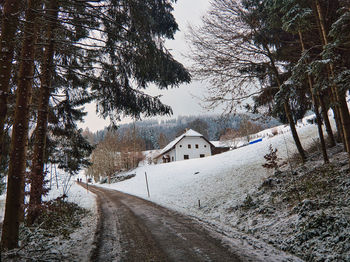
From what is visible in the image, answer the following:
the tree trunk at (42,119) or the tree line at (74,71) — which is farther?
the tree trunk at (42,119)

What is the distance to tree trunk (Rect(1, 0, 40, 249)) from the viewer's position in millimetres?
4055

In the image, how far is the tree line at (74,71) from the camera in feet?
14.3

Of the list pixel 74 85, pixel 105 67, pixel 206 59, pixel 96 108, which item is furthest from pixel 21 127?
pixel 206 59

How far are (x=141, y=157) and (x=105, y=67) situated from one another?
37.1 metres

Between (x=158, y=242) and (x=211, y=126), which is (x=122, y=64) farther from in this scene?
(x=211, y=126)

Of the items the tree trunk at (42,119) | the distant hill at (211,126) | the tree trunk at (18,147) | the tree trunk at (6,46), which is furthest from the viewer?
the distant hill at (211,126)

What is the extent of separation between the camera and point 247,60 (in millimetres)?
9617

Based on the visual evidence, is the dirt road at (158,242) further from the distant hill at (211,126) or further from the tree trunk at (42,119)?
the distant hill at (211,126)

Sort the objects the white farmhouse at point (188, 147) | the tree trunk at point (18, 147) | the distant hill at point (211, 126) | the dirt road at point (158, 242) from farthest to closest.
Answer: the white farmhouse at point (188, 147) → the distant hill at point (211, 126) → the dirt road at point (158, 242) → the tree trunk at point (18, 147)

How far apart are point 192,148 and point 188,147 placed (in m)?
0.96

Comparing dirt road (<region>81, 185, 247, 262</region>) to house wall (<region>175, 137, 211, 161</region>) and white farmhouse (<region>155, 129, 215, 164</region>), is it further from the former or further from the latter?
house wall (<region>175, 137, 211, 161</region>)

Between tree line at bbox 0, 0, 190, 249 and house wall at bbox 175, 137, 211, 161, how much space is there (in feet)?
107

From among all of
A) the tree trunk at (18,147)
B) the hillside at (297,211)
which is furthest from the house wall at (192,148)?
the tree trunk at (18,147)

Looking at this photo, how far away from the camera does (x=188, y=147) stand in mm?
41562
